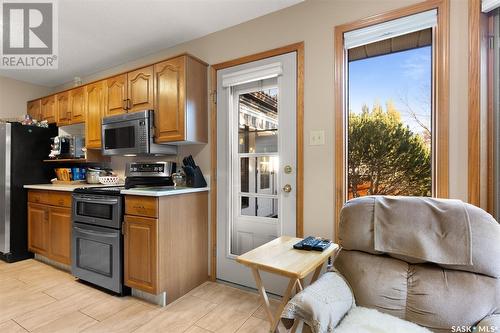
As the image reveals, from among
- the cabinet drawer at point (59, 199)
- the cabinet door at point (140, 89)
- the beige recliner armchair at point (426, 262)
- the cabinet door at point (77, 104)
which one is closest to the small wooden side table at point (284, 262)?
the beige recliner armchair at point (426, 262)

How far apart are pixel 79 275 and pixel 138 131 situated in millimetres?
1531

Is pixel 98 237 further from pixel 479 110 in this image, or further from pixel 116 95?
pixel 479 110

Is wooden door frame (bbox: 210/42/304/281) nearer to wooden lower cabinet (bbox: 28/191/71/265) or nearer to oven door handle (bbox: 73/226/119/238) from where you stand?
oven door handle (bbox: 73/226/119/238)

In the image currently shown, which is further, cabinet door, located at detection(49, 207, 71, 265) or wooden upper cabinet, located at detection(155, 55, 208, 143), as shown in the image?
cabinet door, located at detection(49, 207, 71, 265)

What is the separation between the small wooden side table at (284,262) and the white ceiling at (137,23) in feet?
6.44

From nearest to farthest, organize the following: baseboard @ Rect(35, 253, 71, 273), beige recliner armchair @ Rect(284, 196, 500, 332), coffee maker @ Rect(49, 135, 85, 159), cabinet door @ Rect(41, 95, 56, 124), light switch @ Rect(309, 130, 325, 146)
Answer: beige recliner armchair @ Rect(284, 196, 500, 332) → light switch @ Rect(309, 130, 325, 146) → baseboard @ Rect(35, 253, 71, 273) → coffee maker @ Rect(49, 135, 85, 159) → cabinet door @ Rect(41, 95, 56, 124)

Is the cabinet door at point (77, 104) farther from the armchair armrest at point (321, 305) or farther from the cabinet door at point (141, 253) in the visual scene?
the armchair armrest at point (321, 305)

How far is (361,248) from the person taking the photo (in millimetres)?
1349

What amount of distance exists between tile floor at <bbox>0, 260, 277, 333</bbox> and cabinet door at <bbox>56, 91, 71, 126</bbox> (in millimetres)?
1931

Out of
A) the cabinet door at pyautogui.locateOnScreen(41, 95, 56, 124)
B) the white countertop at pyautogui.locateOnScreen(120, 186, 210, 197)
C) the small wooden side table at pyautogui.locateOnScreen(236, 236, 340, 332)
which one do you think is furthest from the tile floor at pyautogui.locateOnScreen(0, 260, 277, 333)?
the cabinet door at pyautogui.locateOnScreen(41, 95, 56, 124)

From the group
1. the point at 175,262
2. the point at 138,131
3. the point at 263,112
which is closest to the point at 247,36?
the point at 263,112

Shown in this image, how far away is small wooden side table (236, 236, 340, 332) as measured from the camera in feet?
4.09

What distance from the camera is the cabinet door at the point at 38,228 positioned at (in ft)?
9.50

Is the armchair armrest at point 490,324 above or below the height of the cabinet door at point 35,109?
below
